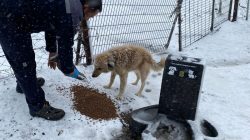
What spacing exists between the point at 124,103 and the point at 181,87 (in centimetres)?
102

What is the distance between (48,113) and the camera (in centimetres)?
438

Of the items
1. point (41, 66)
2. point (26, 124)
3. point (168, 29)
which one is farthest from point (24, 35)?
point (168, 29)

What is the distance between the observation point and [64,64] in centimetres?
394

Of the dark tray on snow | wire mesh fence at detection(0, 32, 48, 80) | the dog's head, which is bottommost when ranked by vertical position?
the dark tray on snow

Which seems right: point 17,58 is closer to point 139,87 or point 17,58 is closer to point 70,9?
point 70,9

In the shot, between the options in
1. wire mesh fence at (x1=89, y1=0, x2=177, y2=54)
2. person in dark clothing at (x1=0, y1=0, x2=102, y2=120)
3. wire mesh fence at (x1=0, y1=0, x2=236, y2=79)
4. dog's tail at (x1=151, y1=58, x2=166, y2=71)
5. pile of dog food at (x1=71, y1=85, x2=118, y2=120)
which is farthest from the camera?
wire mesh fence at (x1=89, y1=0, x2=177, y2=54)

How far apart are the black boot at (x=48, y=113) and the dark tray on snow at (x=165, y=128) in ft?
3.19

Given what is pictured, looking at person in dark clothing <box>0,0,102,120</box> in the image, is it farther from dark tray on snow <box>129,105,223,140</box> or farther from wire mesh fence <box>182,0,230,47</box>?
wire mesh fence <box>182,0,230,47</box>

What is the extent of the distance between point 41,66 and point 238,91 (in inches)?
139

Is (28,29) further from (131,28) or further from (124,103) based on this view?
(131,28)

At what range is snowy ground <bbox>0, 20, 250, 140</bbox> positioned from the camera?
4.30 m

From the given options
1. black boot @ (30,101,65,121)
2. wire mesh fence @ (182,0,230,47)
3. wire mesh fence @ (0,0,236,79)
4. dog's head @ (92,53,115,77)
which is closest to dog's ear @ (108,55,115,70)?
dog's head @ (92,53,115,77)

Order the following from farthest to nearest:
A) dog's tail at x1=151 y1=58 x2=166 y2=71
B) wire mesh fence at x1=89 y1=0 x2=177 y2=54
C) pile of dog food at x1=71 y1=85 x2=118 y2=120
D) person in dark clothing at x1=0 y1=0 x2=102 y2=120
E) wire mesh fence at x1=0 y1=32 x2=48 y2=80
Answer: wire mesh fence at x1=89 y1=0 x2=177 y2=54
wire mesh fence at x1=0 y1=32 x2=48 y2=80
dog's tail at x1=151 y1=58 x2=166 y2=71
pile of dog food at x1=71 y1=85 x2=118 y2=120
person in dark clothing at x1=0 y1=0 x2=102 y2=120

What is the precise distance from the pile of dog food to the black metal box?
73 centimetres
